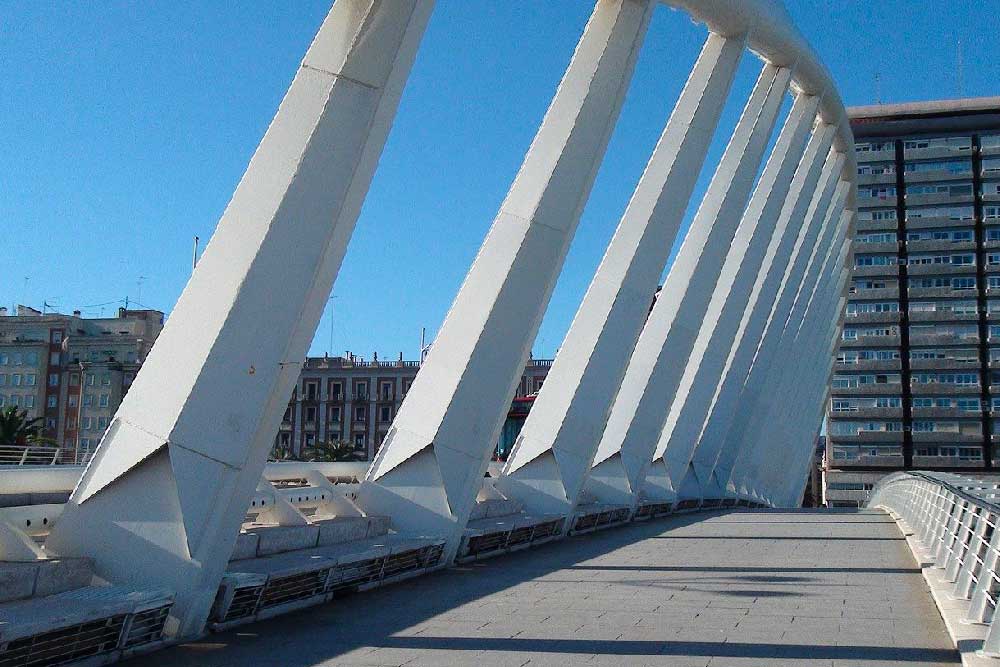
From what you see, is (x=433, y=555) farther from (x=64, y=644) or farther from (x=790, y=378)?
(x=790, y=378)

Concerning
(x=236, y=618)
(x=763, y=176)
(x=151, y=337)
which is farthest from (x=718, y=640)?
(x=151, y=337)

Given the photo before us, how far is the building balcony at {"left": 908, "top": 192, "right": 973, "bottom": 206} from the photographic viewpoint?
80.4 metres

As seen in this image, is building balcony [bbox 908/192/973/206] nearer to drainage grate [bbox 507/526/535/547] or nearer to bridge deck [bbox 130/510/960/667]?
bridge deck [bbox 130/510/960/667]

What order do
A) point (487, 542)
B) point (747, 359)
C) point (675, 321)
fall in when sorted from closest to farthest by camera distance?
point (487, 542) → point (675, 321) → point (747, 359)

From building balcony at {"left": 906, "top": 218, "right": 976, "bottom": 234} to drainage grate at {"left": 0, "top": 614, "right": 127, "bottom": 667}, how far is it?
82767 millimetres

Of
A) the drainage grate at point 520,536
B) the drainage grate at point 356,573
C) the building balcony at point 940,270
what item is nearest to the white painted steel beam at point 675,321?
the drainage grate at point 520,536

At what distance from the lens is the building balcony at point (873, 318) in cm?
8156

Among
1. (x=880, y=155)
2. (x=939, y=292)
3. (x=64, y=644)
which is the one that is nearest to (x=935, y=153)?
(x=880, y=155)

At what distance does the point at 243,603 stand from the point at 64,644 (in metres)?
1.77

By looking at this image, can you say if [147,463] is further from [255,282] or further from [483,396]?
[483,396]

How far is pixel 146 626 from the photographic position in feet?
20.7

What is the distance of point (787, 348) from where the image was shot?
1334 inches

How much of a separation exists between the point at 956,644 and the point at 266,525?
5.55 m

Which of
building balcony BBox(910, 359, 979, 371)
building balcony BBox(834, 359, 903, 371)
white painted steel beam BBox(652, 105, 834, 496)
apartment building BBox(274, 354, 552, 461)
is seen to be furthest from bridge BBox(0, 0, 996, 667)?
building balcony BBox(834, 359, 903, 371)
